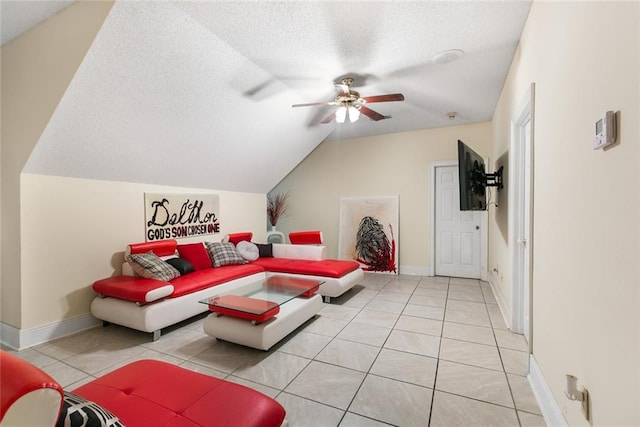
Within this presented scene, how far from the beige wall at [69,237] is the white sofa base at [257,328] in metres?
1.59

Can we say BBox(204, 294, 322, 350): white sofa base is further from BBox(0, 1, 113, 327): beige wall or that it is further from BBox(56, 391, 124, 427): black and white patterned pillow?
BBox(0, 1, 113, 327): beige wall

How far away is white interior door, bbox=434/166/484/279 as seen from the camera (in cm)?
511

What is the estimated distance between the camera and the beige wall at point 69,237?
8.91 ft

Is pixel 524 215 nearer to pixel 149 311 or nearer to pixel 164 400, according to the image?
pixel 164 400

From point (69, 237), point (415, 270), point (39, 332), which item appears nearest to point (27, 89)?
point (69, 237)

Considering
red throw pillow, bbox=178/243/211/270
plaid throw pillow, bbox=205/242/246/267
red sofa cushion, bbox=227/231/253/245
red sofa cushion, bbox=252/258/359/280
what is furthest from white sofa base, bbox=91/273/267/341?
red sofa cushion, bbox=227/231/253/245

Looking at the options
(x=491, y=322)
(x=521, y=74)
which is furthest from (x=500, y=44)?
(x=491, y=322)

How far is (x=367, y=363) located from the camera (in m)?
2.31

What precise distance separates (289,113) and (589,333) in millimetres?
3997

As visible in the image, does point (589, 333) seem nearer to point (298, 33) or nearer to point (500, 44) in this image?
point (500, 44)

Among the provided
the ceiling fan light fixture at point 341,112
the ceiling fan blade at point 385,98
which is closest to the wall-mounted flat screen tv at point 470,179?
the ceiling fan blade at point 385,98

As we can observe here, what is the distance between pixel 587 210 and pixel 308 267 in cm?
317

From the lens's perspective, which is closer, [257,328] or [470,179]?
[257,328]

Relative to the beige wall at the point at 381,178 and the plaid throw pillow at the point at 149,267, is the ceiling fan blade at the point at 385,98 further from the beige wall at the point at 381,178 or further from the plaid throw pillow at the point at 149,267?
the plaid throw pillow at the point at 149,267
